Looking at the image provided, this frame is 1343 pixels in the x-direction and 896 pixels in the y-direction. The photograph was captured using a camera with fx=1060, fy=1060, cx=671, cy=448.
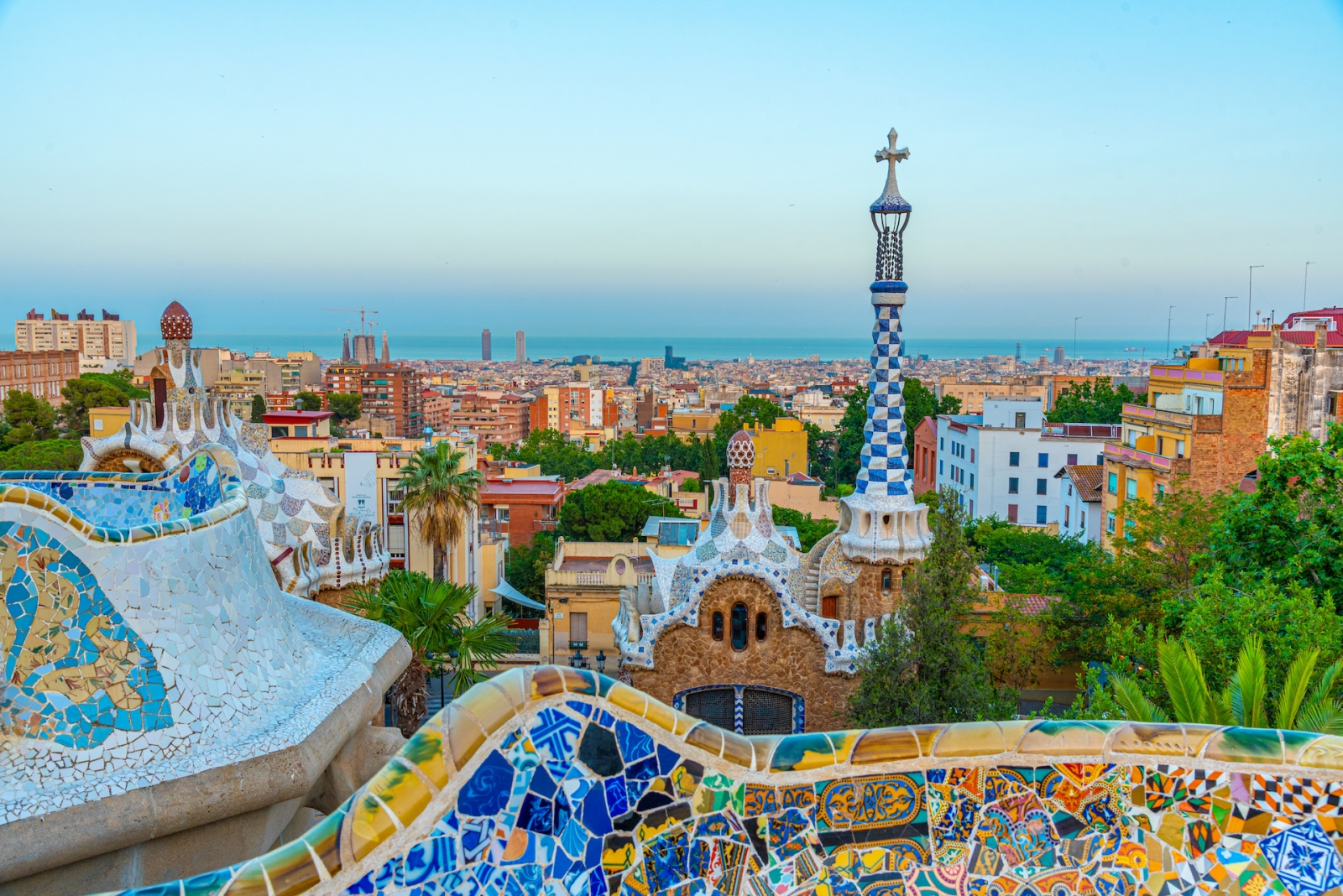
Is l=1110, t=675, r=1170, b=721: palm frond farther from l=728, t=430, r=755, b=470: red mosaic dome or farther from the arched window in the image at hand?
l=728, t=430, r=755, b=470: red mosaic dome

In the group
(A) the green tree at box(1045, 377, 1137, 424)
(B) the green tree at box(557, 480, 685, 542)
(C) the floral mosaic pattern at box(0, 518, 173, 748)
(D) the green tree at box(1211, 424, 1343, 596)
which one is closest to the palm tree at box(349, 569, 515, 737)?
(C) the floral mosaic pattern at box(0, 518, 173, 748)

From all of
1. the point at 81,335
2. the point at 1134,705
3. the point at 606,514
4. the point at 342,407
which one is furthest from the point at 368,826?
the point at 81,335

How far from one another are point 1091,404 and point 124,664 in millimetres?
55007

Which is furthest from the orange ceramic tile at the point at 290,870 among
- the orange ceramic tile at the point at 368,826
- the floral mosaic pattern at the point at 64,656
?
the floral mosaic pattern at the point at 64,656

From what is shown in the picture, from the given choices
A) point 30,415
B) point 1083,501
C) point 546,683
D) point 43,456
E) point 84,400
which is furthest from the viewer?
point 84,400

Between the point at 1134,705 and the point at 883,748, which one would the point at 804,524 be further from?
the point at 883,748

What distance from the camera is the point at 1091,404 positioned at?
54906 mm

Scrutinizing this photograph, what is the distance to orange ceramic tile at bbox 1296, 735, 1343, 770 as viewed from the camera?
4.27 metres

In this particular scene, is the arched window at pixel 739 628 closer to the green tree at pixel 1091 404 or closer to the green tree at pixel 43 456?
the green tree at pixel 43 456

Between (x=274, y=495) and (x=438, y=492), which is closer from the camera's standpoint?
(x=274, y=495)

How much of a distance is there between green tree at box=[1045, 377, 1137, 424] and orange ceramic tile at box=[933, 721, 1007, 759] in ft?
167

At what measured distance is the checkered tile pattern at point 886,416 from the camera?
A: 15188 mm

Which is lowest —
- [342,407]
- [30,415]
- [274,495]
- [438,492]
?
[342,407]

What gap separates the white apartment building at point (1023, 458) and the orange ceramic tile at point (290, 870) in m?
37.8
